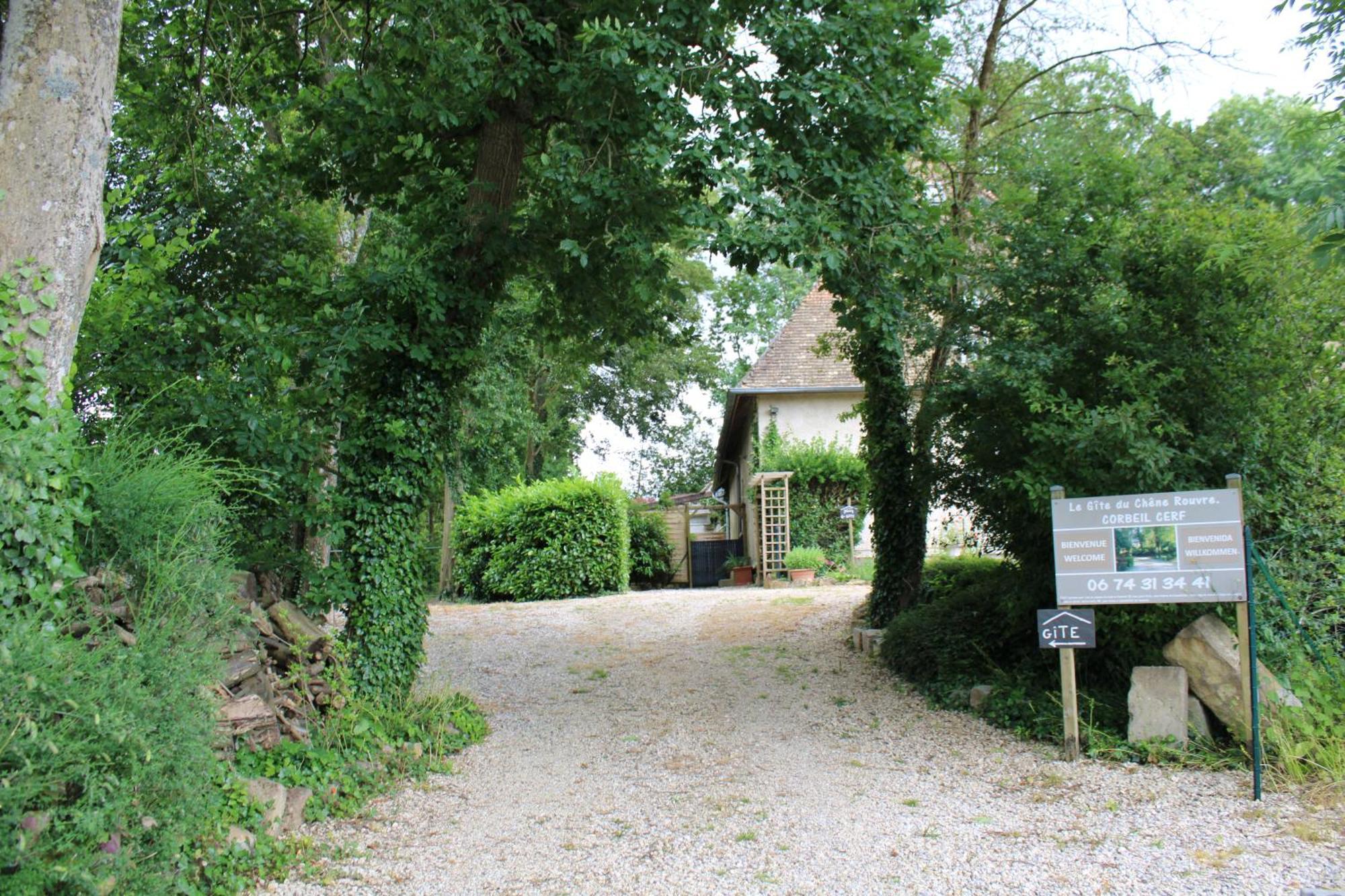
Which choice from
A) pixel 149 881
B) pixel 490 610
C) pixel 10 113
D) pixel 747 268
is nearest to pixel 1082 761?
pixel 747 268

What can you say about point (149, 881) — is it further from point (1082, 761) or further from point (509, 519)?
point (509, 519)

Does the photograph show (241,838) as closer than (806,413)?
Yes

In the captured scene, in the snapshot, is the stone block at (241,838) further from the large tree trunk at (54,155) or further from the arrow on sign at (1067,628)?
the arrow on sign at (1067,628)

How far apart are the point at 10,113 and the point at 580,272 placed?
5.12 metres

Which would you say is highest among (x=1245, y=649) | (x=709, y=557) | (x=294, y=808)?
(x=1245, y=649)

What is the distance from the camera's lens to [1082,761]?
5.85 metres

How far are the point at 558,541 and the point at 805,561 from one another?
493 centimetres

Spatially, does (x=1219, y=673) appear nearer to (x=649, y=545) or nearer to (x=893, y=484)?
(x=893, y=484)

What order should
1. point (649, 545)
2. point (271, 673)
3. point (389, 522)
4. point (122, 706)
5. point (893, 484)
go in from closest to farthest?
point (122, 706)
point (271, 673)
point (389, 522)
point (893, 484)
point (649, 545)

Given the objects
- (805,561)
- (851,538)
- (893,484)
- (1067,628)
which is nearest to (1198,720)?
(1067,628)

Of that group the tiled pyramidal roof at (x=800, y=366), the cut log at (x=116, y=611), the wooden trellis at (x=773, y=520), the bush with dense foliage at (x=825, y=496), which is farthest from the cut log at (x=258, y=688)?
the tiled pyramidal roof at (x=800, y=366)

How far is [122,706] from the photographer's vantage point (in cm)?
351

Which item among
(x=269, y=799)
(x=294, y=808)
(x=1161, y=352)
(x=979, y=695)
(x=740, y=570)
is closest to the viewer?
(x=269, y=799)

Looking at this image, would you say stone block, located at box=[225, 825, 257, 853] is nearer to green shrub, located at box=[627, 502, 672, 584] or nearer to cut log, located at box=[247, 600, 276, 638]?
cut log, located at box=[247, 600, 276, 638]
